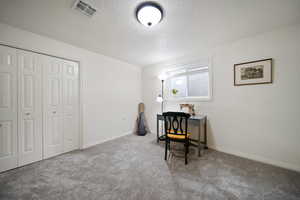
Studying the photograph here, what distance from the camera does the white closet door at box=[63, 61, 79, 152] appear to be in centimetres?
244

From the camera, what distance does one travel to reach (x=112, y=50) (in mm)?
2758

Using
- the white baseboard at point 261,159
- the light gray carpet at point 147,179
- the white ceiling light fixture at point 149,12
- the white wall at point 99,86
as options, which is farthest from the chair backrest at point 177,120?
the white wall at point 99,86

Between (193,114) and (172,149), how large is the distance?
1024 millimetres

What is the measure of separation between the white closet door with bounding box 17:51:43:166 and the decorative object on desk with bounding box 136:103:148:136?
2.34 m

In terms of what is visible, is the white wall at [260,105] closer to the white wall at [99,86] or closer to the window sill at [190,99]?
the window sill at [190,99]

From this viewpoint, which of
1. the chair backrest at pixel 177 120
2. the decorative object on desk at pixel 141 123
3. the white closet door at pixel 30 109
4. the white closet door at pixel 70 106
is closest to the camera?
the white closet door at pixel 30 109

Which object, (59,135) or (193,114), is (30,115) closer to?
(59,135)

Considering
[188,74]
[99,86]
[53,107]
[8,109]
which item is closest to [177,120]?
[188,74]

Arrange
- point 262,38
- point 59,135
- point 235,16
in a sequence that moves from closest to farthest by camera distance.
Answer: point 235,16 < point 262,38 < point 59,135

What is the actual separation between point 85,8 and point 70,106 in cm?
198

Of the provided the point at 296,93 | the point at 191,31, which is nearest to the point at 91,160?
the point at 191,31

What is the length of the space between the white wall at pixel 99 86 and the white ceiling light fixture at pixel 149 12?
1849 mm

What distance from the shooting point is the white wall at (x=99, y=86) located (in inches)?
79.4

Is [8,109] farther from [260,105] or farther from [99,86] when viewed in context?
[260,105]
